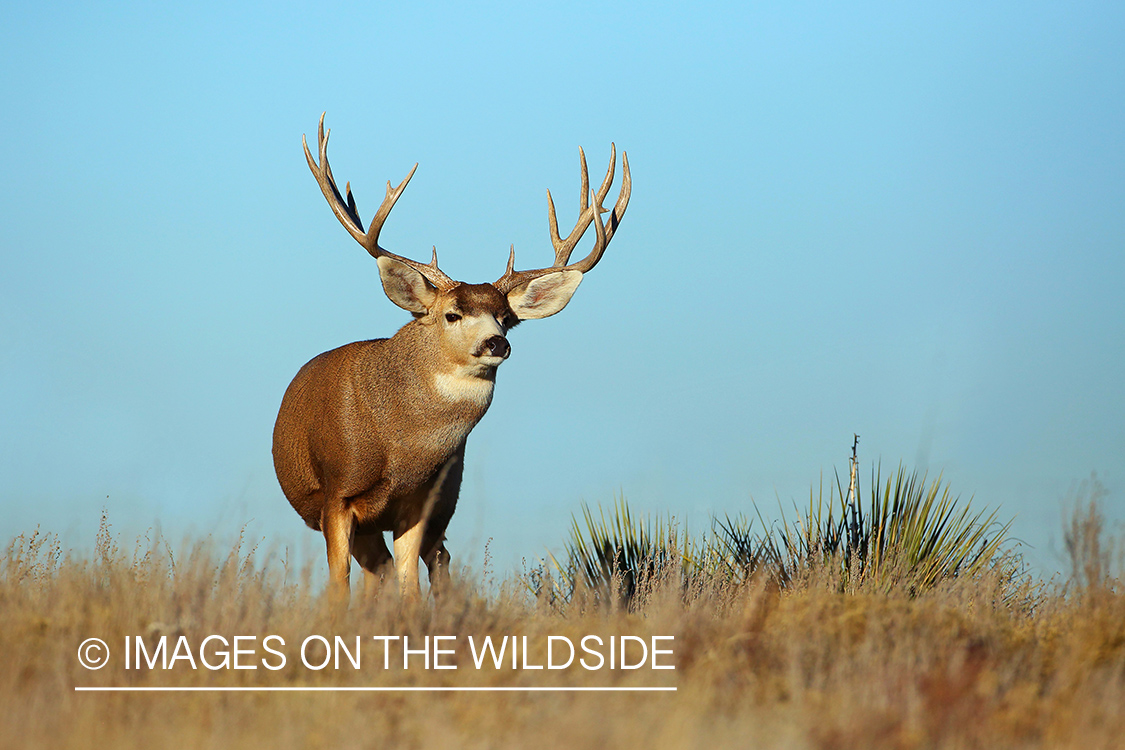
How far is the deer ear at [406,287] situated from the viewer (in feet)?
28.4

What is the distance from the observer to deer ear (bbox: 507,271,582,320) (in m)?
9.05

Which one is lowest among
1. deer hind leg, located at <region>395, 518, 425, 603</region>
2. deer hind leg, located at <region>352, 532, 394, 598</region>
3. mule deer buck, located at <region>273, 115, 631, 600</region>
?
deer hind leg, located at <region>395, 518, 425, 603</region>

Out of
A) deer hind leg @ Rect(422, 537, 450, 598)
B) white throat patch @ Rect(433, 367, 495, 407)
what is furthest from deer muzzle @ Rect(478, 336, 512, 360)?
deer hind leg @ Rect(422, 537, 450, 598)

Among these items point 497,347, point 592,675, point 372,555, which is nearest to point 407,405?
point 497,347

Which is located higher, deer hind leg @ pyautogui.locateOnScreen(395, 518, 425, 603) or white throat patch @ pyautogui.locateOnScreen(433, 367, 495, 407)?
white throat patch @ pyautogui.locateOnScreen(433, 367, 495, 407)

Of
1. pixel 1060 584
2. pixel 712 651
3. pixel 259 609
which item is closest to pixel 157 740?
pixel 259 609

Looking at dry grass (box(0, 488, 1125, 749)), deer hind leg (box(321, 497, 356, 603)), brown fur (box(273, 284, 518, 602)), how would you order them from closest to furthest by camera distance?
dry grass (box(0, 488, 1125, 749)) → deer hind leg (box(321, 497, 356, 603)) → brown fur (box(273, 284, 518, 602))

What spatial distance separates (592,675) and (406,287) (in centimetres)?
438

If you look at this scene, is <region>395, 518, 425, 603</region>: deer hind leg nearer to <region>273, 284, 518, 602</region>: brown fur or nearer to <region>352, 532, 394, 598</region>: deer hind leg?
<region>273, 284, 518, 602</region>: brown fur

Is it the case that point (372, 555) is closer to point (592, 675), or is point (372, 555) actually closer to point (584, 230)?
point (584, 230)

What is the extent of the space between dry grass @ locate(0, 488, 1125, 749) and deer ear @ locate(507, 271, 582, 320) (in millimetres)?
2572

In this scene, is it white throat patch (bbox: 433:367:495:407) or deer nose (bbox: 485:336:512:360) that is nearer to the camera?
deer nose (bbox: 485:336:512:360)

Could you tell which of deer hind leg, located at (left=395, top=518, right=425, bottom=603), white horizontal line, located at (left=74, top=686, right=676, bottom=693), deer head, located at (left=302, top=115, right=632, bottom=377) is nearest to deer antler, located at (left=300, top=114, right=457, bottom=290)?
deer head, located at (left=302, top=115, right=632, bottom=377)

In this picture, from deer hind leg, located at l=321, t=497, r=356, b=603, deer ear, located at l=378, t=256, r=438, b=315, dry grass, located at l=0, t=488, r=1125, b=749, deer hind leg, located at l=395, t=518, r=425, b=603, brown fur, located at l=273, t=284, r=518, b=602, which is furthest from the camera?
deer ear, located at l=378, t=256, r=438, b=315
